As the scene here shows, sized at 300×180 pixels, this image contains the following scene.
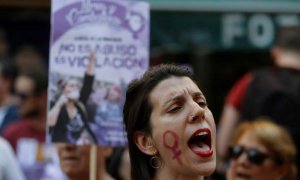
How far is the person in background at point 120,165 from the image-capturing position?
6.15 m

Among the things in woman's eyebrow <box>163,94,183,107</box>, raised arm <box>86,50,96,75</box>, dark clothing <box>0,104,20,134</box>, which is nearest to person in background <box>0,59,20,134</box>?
dark clothing <box>0,104,20,134</box>

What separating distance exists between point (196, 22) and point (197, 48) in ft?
0.97

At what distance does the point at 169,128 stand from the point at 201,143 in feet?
0.46

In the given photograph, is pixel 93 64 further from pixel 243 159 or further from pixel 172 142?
pixel 172 142

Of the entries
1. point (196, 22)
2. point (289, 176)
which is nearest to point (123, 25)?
point (289, 176)

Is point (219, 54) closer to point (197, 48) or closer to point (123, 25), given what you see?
point (197, 48)

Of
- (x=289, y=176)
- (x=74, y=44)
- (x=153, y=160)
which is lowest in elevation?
(x=289, y=176)

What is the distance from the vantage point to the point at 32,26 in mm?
9328

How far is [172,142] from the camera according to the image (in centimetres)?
368

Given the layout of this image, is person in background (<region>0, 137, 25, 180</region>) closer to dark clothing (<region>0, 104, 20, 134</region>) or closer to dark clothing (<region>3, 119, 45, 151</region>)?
dark clothing (<region>3, 119, 45, 151</region>)

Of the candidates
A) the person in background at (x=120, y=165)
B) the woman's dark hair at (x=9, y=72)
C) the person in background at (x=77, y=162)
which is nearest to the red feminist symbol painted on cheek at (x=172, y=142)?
the person in background at (x=77, y=162)

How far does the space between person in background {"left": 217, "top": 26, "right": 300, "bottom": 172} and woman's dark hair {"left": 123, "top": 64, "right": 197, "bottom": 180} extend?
2.33m

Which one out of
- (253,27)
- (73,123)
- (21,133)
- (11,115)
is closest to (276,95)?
(73,123)

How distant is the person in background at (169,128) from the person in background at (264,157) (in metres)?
1.48
